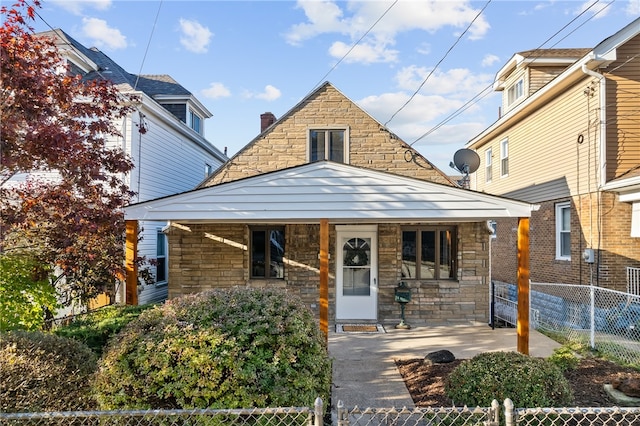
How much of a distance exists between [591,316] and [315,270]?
5598 millimetres

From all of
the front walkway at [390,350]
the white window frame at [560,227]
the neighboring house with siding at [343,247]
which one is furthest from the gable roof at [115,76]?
the white window frame at [560,227]

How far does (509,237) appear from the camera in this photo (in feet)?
51.2

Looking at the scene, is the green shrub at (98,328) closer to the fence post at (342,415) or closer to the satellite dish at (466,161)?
the fence post at (342,415)

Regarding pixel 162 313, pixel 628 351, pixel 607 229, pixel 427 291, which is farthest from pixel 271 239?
pixel 607 229

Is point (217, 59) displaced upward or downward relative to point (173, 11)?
downward

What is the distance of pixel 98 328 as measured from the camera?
17.4ft

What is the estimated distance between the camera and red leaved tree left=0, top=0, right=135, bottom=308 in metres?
4.84

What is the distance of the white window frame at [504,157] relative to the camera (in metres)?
15.7

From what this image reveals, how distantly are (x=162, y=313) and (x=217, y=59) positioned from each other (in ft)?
23.4

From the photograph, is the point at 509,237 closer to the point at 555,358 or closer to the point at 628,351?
the point at 628,351

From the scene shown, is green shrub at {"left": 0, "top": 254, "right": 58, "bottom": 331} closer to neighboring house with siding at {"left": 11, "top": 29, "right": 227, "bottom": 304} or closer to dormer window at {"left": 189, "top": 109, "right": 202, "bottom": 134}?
neighboring house with siding at {"left": 11, "top": 29, "right": 227, "bottom": 304}

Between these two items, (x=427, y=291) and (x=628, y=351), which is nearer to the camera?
(x=628, y=351)

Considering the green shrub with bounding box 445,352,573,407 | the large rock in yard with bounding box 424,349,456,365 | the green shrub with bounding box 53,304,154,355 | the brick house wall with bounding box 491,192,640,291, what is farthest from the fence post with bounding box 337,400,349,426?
the brick house wall with bounding box 491,192,640,291

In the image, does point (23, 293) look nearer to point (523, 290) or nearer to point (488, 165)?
point (523, 290)
